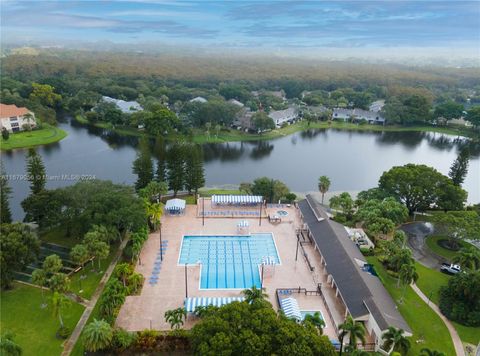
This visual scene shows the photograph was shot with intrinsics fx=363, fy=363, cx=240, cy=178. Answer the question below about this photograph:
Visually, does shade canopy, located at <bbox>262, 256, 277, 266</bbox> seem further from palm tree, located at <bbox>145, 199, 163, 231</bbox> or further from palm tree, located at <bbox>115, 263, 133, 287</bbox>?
palm tree, located at <bbox>145, 199, 163, 231</bbox>

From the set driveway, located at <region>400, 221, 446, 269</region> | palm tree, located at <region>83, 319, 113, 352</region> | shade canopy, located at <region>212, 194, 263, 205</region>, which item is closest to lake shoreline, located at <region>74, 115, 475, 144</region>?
shade canopy, located at <region>212, 194, 263, 205</region>

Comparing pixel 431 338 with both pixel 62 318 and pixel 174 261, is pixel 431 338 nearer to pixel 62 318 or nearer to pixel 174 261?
pixel 174 261

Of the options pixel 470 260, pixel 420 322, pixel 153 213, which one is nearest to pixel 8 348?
pixel 153 213

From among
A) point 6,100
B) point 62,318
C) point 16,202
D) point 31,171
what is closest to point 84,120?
point 6,100

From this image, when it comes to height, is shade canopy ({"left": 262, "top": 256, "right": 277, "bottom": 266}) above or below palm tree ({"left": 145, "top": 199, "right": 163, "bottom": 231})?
below

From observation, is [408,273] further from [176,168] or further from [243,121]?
[243,121]
